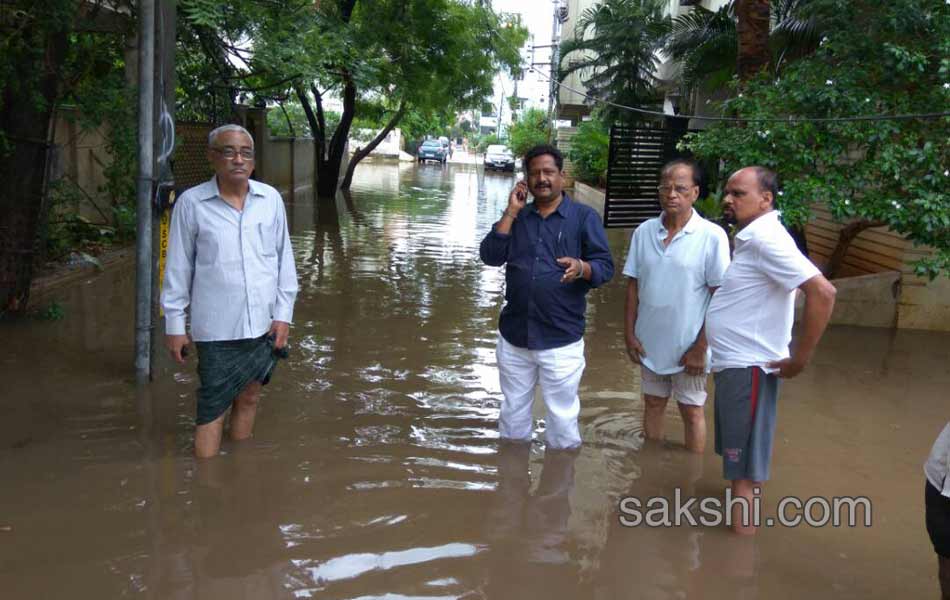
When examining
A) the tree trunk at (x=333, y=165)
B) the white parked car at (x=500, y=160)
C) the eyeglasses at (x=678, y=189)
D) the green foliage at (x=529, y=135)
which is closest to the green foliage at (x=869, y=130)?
the eyeglasses at (x=678, y=189)

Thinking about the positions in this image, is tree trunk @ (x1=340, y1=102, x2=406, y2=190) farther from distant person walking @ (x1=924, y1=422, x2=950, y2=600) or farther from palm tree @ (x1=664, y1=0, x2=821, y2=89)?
distant person walking @ (x1=924, y1=422, x2=950, y2=600)

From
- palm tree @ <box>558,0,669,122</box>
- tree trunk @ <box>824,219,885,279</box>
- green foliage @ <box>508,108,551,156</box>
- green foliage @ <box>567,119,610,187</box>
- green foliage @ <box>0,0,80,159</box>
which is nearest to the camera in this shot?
green foliage @ <box>0,0,80,159</box>

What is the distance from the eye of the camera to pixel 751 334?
12.7 ft

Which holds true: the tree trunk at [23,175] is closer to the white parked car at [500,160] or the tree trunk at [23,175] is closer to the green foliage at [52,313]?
the green foliage at [52,313]

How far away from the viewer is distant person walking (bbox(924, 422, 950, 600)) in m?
3.07

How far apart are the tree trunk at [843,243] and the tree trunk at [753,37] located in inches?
78.9

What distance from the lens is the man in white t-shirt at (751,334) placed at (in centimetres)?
380

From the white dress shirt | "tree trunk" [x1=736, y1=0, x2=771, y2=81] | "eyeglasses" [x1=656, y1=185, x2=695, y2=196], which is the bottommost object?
the white dress shirt

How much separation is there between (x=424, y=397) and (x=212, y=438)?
5.93 ft

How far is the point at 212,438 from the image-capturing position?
471 centimetres

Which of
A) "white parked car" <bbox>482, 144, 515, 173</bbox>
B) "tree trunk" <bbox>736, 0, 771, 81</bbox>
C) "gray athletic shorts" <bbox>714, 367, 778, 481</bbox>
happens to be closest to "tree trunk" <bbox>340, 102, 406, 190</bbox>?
"tree trunk" <bbox>736, 0, 771, 81</bbox>

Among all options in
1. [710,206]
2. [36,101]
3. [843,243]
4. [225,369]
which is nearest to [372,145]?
[710,206]

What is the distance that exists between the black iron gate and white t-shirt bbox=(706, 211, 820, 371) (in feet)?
26.2

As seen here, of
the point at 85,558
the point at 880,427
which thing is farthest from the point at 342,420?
the point at 880,427
